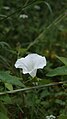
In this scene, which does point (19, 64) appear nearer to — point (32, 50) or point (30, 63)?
point (30, 63)

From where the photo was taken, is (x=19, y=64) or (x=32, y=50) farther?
(x=32, y=50)

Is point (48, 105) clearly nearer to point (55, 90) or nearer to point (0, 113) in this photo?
point (55, 90)

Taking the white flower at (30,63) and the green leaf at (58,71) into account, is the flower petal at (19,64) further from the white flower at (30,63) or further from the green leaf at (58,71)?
the green leaf at (58,71)

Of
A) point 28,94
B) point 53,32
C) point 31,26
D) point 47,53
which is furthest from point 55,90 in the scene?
point 31,26

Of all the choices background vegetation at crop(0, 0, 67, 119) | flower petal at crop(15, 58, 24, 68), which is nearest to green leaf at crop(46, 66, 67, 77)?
background vegetation at crop(0, 0, 67, 119)

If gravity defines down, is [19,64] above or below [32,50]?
above

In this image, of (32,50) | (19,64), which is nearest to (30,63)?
(19,64)

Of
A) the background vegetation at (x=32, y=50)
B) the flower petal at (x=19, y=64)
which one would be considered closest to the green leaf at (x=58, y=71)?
the background vegetation at (x=32, y=50)

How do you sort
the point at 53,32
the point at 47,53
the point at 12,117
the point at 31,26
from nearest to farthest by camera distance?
the point at 12,117 → the point at 47,53 → the point at 53,32 → the point at 31,26
